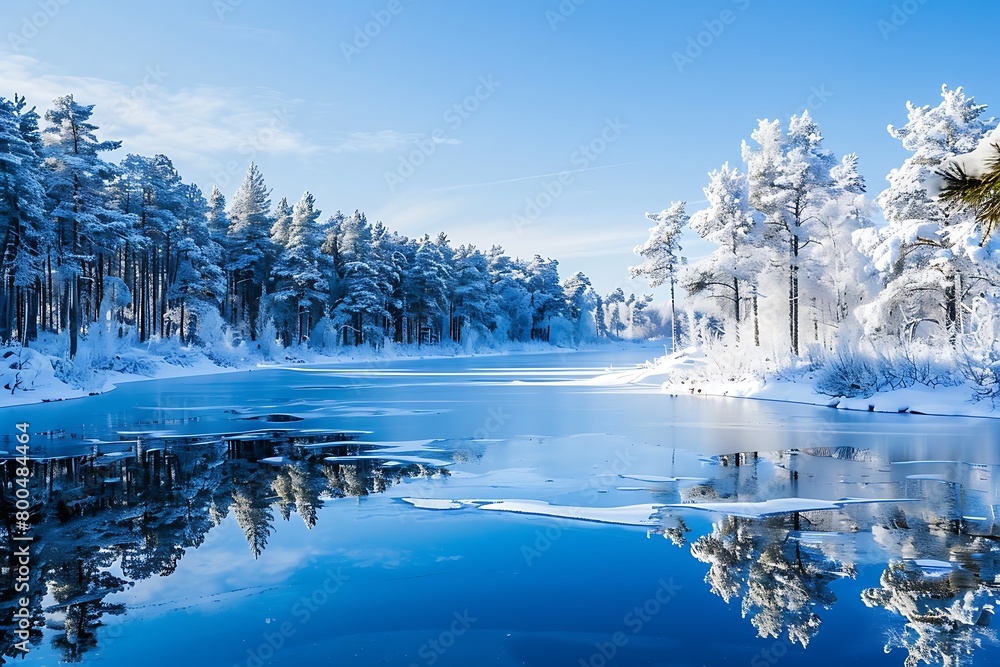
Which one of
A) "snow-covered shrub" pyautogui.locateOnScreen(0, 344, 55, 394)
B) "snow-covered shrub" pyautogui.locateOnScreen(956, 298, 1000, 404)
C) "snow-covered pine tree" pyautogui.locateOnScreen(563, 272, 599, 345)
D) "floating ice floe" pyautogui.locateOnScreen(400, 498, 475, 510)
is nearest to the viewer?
"floating ice floe" pyautogui.locateOnScreen(400, 498, 475, 510)

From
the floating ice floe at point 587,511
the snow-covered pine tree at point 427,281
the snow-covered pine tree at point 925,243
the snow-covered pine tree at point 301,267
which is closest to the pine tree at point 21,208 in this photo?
the snow-covered pine tree at point 301,267

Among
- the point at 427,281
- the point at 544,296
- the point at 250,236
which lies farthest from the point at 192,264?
the point at 544,296

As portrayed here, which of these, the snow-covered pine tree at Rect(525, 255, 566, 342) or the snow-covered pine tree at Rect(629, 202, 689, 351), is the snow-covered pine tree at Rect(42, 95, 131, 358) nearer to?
the snow-covered pine tree at Rect(629, 202, 689, 351)

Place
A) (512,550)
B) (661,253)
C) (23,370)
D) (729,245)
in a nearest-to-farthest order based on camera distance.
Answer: (512,550)
(23,370)
(729,245)
(661,253)

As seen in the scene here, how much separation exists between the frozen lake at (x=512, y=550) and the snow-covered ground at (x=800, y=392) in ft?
17.9

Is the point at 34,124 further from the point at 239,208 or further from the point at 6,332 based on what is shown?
the point at 239,208

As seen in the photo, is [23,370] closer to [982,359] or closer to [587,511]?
[587,511]

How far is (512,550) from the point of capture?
6.48 meters

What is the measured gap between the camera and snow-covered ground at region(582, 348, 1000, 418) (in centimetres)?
1844

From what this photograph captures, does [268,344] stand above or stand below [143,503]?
above

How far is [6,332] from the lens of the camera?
1527 inches

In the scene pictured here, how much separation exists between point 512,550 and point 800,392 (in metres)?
19.9

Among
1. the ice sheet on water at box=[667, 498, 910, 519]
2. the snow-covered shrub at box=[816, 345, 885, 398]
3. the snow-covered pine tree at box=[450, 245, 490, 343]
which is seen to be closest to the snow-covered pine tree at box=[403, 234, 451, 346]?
the snow-covered pine tree at box=[450, 245, 490, 343]

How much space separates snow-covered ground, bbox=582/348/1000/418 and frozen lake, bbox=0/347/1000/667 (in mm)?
5447
